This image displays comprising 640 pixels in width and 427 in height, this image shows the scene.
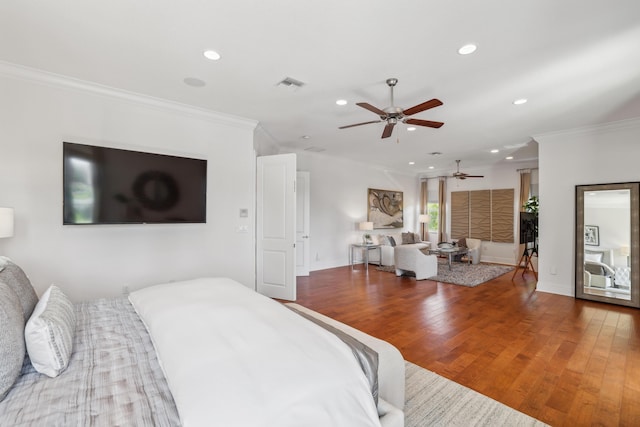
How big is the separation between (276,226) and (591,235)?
5114 mm

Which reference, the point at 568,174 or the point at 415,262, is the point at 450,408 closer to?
the point at 415,262

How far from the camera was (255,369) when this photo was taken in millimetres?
1124

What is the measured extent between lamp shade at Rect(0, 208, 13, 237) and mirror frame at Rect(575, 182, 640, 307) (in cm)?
733

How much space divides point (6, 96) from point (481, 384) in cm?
512

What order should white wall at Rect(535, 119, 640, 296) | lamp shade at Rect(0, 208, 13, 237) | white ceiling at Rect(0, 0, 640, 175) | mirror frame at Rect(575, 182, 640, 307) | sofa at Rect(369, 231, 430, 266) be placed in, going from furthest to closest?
sofa at Rect(369, 231, 430, 266) < white wall at Rect(535, 119, 640, 296) < mirror frame at Rect(575, 182, 640, 307) < lamp shade at Rect(0, 208, 13, 237) < white ceiling at Rect(0, 0, 640, 175)

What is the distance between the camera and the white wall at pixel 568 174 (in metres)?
4.39

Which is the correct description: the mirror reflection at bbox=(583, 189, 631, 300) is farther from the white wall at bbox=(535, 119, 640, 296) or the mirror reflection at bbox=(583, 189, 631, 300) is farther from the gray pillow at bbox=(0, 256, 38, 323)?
the gray pillow at bbox=(0, 256, 38, 323)

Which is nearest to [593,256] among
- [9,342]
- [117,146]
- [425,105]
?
[425,105]

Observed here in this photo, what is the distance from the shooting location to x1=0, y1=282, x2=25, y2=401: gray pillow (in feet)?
3.77

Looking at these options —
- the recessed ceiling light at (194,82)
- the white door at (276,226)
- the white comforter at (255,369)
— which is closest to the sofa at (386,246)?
the white door at (276,226)

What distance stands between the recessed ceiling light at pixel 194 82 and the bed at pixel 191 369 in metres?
2.27

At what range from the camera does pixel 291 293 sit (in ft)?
14.7

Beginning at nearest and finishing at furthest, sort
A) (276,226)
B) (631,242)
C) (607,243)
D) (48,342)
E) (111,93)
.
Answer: (48,342), (111,93), (631,242), (607,243), (276,226)

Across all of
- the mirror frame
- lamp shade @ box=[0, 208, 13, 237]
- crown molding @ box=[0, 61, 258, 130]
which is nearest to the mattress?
lamp shade @ box=[0, 208, 13, 237]
